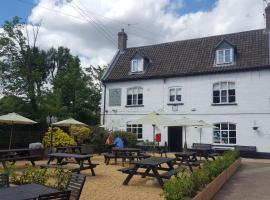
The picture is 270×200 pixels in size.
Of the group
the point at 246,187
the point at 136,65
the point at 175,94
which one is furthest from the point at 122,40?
the point at 246,187

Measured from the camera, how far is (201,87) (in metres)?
26.2

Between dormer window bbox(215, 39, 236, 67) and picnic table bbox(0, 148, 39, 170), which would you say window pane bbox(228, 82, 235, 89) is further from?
picnic table bbox(0, 148, 39, 170)

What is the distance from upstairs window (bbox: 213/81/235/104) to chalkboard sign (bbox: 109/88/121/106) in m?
8.78

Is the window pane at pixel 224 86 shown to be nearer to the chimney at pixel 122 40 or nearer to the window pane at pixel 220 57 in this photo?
the window pane at pixel 220 57

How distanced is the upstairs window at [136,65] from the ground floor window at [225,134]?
8586 mm

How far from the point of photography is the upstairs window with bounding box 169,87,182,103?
27.2 meters

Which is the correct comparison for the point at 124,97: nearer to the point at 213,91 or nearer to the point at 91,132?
the point at 91,132

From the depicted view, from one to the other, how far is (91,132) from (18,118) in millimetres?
9631

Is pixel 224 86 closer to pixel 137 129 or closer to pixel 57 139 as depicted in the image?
pixel 137 129

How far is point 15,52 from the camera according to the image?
2919 cm

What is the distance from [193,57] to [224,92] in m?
4.29

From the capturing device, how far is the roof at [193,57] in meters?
24.8

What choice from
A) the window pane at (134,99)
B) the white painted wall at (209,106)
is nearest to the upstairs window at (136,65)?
the white painted wall at (209,106)

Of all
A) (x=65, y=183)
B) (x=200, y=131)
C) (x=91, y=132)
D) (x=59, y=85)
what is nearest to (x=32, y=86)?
(x=91, y=132)
